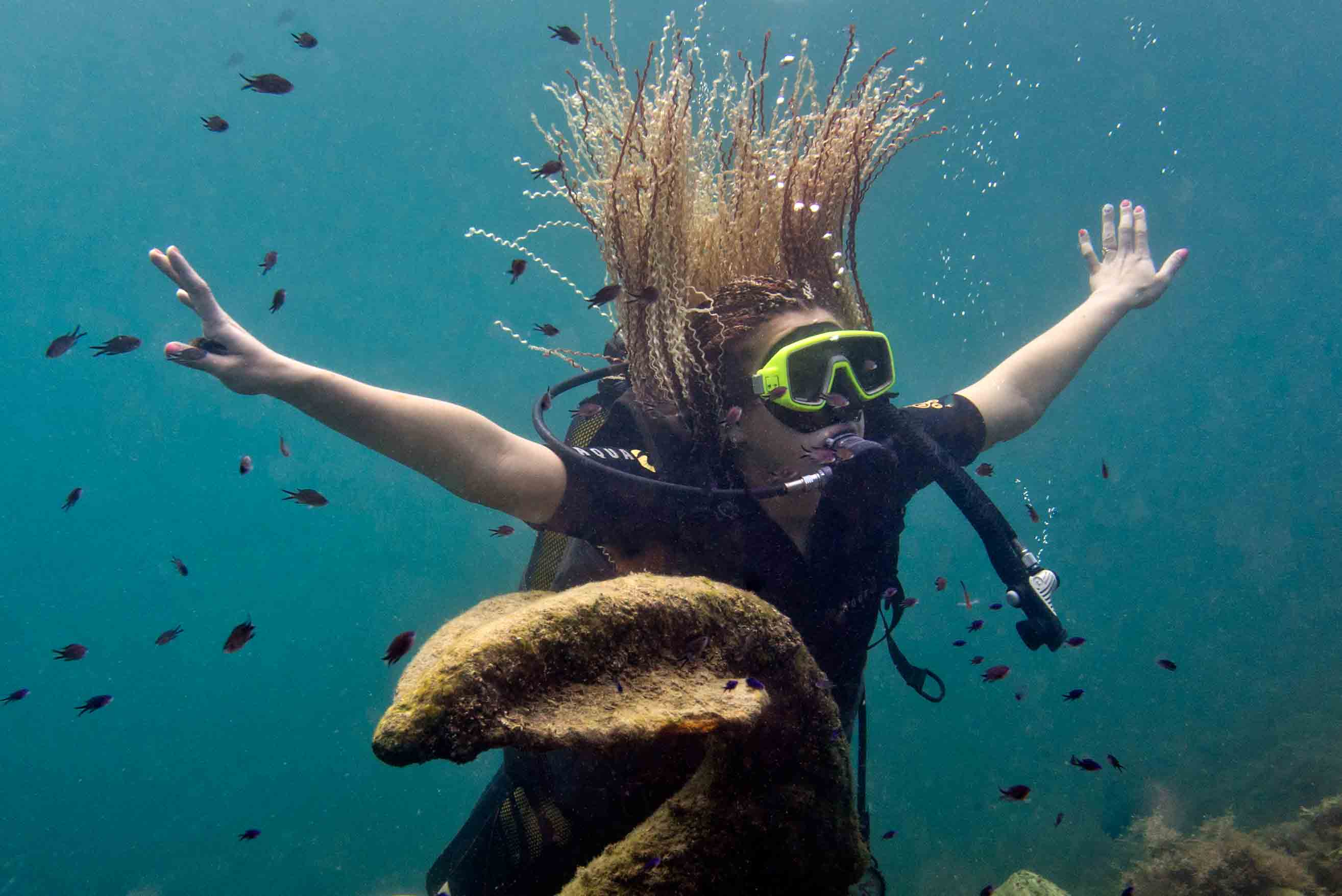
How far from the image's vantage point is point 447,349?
157 ft

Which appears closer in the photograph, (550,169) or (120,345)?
(550,169)

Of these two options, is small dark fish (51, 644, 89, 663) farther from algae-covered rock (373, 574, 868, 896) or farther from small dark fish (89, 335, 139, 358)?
algae-covered rock (373, 574, 868, 896)

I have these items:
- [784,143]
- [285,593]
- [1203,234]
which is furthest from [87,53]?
[1203,234]

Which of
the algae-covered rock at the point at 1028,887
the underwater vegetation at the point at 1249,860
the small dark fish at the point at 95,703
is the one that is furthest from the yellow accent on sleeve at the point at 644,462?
the underwater vegetation at the point at 1249,860

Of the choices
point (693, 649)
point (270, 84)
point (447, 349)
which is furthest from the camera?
point (447, 349)

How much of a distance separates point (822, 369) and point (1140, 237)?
10.9 feet

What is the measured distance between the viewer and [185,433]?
145 feet

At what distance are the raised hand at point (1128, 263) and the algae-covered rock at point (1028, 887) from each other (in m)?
4.91

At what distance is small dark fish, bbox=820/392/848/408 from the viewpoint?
3158 millimetres

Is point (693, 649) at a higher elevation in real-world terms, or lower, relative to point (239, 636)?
lower

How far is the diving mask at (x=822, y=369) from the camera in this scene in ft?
10.1

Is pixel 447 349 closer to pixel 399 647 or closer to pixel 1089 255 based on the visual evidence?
pixel 1089 255

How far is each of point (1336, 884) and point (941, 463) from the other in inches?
366

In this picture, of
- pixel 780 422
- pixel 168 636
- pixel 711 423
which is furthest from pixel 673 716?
pixel 168 636
